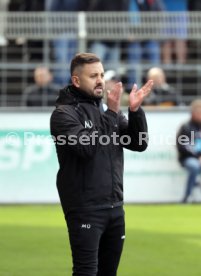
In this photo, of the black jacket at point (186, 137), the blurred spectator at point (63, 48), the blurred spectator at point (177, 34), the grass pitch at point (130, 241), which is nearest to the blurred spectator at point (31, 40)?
the blurred spectator at point (63, 48)

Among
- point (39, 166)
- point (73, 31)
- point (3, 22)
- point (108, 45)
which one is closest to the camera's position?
point (39, 166)

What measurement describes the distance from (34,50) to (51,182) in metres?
3.02

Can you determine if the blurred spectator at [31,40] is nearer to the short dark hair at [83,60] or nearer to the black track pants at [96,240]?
the short dark hair at [83,60]

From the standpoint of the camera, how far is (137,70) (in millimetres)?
17484

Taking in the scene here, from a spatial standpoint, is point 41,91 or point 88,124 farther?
point 41,91

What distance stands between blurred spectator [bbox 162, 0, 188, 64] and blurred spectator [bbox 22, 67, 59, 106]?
2.40m

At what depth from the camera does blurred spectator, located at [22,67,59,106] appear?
17.0 metres

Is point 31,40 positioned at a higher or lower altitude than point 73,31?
lower

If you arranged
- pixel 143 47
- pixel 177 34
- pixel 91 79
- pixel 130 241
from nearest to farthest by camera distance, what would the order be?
1. pixel 91 79
2. pixel 130 241
3. pixel 177 34
4. pixel 143 47

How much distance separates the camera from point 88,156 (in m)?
6.66

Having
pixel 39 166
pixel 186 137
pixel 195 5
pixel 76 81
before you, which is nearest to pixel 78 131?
pixel 76 81

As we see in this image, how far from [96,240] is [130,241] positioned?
4824 mm

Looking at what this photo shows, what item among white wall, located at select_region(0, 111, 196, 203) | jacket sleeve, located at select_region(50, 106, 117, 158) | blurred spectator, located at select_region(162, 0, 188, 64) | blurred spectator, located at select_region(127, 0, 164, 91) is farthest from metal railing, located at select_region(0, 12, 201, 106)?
jacket sleeve, located at select_region(50, 106, 117, 158)

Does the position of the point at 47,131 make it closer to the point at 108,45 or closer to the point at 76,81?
the point at 108,45
